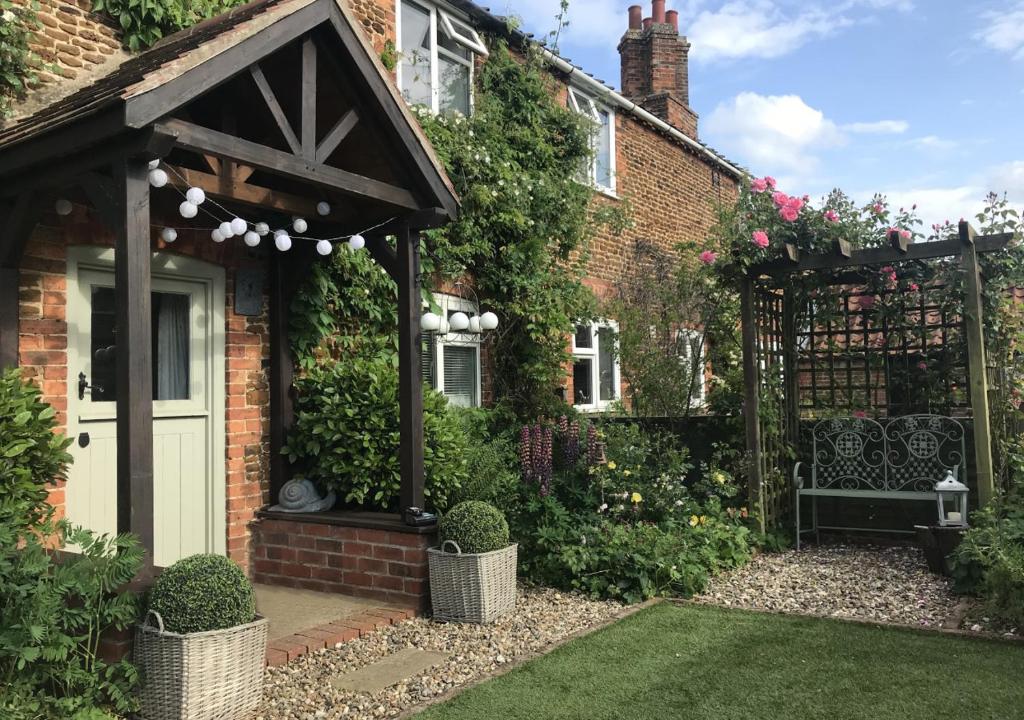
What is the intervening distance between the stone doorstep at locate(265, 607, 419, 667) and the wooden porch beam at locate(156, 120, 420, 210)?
254cm

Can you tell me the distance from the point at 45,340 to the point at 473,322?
387 cm

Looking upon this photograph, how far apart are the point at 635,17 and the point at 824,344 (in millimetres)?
8507

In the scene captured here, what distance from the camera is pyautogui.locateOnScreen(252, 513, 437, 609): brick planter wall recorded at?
17.4ft

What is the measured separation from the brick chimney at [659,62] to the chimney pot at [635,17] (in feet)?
0.07

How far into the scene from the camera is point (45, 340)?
15.6 ft

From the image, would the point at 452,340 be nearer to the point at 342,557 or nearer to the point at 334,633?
the point at 342,557

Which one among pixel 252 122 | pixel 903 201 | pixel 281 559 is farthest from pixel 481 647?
pixel 903 201

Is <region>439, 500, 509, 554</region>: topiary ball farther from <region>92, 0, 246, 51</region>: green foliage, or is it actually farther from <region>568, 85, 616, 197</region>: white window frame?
<region>568, 85, 616, 197</region>: white window frame

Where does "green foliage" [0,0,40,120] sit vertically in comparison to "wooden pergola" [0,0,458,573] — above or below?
above

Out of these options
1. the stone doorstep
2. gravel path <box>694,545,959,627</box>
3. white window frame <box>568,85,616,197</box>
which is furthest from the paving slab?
white window frame <box>568,85,616,197</box>

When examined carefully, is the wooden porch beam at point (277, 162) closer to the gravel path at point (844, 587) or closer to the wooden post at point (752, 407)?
the gravel path at point (844, 587)

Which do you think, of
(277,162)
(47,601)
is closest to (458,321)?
(277,162)

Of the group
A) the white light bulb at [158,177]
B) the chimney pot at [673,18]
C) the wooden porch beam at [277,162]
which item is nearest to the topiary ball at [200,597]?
the white light bulb at [158,177]

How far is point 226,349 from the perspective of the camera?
588 cm
